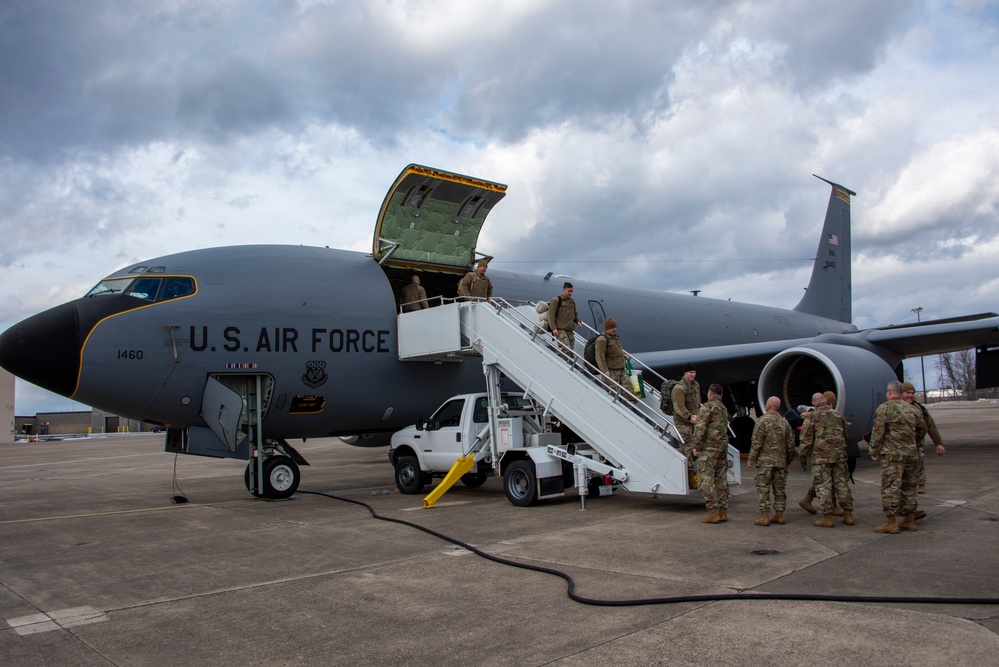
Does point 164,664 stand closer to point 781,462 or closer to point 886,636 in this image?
point 886,636

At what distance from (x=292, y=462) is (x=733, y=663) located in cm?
926

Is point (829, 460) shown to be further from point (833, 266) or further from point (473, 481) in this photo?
point (833, 266)

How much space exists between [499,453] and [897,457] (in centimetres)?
523

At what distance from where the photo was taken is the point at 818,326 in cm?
2406

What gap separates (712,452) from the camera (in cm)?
857

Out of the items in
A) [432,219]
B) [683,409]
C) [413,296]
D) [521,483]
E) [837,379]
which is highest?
[432,219]

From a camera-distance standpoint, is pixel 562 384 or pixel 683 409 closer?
pixel 683 409

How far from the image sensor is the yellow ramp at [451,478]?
10.2m

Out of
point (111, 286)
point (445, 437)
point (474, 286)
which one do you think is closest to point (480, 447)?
point (445, 437)

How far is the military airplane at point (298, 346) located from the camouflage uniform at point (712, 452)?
440 cm


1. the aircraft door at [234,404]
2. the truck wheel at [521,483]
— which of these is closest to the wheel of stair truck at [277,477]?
the aircraft door at [234,404]

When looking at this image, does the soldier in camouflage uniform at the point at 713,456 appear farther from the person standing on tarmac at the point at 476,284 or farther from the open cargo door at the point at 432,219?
the open cargo door at the point at 432,219

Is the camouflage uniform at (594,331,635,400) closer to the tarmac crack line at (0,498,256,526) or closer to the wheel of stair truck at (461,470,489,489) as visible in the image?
the wheel of stair truck at (461,470,489,489)

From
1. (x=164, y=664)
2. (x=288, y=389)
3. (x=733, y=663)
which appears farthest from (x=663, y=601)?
(x=288, y=389)
